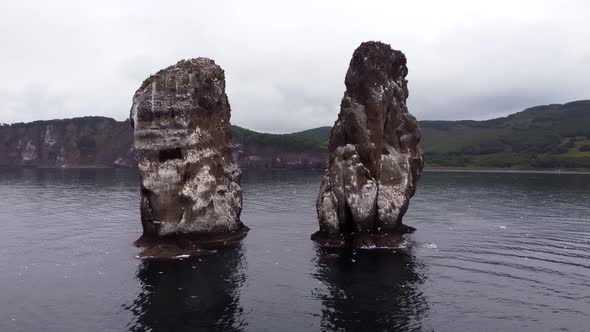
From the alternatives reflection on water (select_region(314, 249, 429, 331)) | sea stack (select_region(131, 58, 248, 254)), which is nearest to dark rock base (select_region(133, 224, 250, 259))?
sea stack (select_region(131, 58, 248, 254))

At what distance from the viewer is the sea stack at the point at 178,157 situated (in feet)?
180

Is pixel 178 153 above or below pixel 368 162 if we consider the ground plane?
above

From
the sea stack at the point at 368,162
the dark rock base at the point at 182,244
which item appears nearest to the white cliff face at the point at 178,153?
the dark rock base at the point at 182,244

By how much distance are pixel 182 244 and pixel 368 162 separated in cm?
2629

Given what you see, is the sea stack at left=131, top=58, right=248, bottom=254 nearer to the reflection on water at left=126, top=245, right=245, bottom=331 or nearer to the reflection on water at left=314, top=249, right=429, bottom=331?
the reflection on water at left=126, top=245, right=245, bottom=331

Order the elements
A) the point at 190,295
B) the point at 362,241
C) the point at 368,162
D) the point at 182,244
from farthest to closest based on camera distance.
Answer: the point at 368,162 → the point at 362,241 → the point at 182,244 → the point at 190,295

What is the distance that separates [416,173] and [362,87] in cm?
1575

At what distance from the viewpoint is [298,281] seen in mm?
40688

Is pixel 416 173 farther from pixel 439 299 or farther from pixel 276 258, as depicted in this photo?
pixel 439 299

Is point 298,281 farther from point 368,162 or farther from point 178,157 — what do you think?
point 178,157

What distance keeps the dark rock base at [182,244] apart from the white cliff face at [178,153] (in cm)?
66

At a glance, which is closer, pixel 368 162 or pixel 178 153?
pixel 178 153

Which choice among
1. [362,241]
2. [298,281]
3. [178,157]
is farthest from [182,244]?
[362,241]

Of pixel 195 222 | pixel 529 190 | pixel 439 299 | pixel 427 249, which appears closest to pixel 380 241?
pixel 427 249
